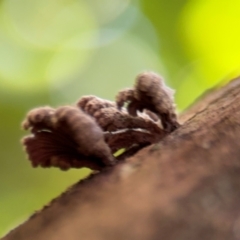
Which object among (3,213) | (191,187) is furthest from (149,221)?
(3,213)

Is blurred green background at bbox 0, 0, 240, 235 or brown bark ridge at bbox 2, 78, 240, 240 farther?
blurred green background at bbox 0, 0, 240, 235

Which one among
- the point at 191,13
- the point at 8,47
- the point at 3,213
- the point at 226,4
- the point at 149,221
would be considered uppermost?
the point at 8,47

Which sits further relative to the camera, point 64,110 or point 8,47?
point 8,47

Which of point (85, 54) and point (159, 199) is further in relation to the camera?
point (85, 54)

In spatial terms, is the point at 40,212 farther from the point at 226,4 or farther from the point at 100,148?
the point at 226,4

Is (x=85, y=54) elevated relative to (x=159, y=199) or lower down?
elevated
